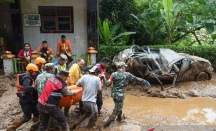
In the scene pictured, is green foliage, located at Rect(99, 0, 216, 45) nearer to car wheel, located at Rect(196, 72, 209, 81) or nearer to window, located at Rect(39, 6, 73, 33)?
window, located at Rect(39, 6, 73, 33)

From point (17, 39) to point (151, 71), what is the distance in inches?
259

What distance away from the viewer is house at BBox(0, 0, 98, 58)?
9.14m

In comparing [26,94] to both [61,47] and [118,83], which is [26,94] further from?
[61,47]

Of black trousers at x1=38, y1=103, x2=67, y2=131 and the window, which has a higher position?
the window

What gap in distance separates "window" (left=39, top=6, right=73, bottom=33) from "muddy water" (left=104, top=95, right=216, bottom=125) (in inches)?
187

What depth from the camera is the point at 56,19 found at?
9.27 metres

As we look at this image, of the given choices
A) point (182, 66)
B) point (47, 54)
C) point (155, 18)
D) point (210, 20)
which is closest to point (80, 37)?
point (47, 54)

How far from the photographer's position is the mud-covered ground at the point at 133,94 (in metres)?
4.77

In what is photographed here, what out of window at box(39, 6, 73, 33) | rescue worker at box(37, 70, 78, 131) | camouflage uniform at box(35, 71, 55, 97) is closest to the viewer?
rescue worker at box(37, 70, 78, 131)

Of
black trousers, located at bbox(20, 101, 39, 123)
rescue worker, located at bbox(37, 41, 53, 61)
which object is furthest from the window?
black trousers, located at bbox(20, 101, 39, 123)

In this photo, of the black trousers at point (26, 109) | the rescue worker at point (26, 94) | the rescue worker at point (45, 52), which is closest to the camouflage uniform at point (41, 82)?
the rescue worker at point (26, 94)

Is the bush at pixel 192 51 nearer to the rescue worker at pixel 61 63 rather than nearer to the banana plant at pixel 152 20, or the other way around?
the banana plant at pixel 152 20

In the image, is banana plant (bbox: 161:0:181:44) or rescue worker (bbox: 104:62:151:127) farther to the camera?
banana plant (bbox: 161:0:181:44)

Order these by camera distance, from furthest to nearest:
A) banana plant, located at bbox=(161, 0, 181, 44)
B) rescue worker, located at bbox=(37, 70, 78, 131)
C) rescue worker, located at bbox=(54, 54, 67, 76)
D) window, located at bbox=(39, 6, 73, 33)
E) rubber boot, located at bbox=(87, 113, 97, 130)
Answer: window, located at bbox=(39, 6, 73, 33) < banana plant, located at bbox=(161, 0, 181, 44) < rescue worker, located at bbox=(54, 54, 67, 76) < rubber boot, located at bbox=(87, 113, 97, 130) < rescue worker, located at bbox=(37, 70, 78, 131)
